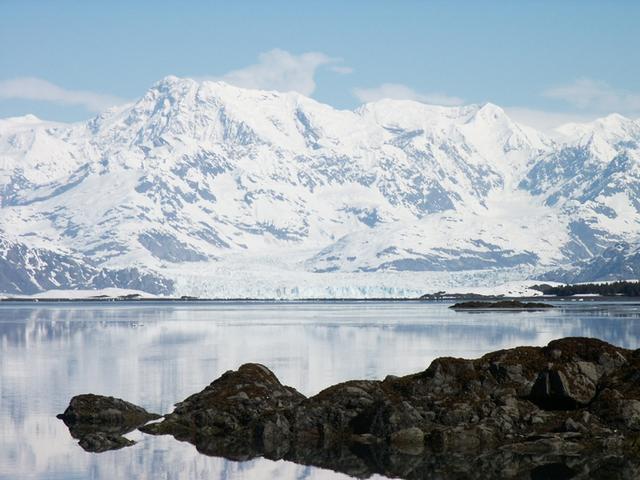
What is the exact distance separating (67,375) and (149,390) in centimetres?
841

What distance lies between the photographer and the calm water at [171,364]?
107 ft

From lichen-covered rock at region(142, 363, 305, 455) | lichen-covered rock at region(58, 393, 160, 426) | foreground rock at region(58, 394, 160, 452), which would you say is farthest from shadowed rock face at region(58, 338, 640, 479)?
lichen-covered rock at region(58, 393, 160, 426)

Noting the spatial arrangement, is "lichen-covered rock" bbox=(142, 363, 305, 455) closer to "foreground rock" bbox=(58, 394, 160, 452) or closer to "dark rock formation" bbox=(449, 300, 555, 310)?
"foreground rock" bbox=(58, 394, 160, 452)

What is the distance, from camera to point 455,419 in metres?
36.2

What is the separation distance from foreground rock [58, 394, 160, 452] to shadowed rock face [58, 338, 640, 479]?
4.12ft

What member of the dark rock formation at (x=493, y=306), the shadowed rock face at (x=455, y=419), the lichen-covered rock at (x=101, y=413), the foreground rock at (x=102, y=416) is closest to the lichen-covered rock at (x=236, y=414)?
the shadowed rock face at (x=455, y=419)

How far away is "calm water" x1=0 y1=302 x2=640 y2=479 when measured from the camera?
32594mm

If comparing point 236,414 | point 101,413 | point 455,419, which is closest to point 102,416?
point 101,413

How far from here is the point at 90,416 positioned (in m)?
39.1

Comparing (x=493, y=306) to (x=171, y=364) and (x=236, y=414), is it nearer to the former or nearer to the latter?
(x=171, y=364)

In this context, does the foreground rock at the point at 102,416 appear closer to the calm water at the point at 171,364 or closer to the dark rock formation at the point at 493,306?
the calm water at the point at 171,364

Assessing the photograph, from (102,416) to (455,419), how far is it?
37.6 feet

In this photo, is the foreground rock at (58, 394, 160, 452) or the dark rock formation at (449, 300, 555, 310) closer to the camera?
the foreground rock at (58, 394, 160, 452)

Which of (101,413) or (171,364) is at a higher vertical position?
(171,364)
